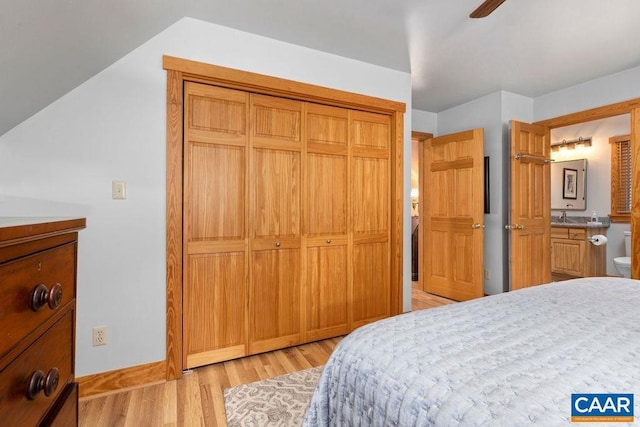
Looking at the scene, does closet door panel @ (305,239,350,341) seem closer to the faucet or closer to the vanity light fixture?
the faucet

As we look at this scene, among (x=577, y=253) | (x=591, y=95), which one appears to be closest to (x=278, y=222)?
(x=591, y=95)

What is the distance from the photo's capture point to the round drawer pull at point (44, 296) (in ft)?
2.27

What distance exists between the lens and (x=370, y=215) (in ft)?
9.06

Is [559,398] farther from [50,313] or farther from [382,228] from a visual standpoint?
[382,228]

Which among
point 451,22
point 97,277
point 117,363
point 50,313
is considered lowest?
point 117,363

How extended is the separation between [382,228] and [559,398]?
2186 millimetres

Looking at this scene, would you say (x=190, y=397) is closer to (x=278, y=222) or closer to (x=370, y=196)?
(x=278, y=222)

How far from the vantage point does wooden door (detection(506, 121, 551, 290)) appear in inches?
129

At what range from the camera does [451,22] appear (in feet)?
6.97

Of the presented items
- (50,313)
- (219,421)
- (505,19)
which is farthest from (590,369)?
(505,19)

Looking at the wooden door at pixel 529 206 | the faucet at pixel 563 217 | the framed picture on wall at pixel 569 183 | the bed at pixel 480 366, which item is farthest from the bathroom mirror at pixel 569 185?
the bed at pixel 480 366

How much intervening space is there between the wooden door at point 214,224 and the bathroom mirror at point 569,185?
5.51m

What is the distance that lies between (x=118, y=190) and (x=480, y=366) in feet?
6.59

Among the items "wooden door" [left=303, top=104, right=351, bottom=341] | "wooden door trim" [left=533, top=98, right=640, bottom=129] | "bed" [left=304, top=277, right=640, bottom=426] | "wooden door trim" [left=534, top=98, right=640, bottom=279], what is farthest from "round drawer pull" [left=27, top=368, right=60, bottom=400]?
"wooden door trim" [left=533, top=98, right=640, bottom=129]
